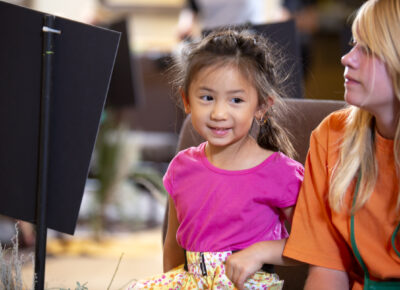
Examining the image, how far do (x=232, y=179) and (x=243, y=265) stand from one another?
0.17 m

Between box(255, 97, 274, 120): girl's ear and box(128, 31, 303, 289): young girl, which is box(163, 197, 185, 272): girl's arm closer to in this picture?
box(128, 31, 303, 289): young girl

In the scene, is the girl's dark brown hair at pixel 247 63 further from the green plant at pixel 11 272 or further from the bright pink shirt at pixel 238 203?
the green plant at pixel 11 272

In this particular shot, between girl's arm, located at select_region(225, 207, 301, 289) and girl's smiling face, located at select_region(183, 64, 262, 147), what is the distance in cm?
20

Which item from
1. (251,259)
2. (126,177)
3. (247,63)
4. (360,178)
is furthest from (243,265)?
(126,177)

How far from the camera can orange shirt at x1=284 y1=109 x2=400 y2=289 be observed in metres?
1.11

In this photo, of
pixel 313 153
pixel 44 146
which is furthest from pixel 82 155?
pixel 313 153

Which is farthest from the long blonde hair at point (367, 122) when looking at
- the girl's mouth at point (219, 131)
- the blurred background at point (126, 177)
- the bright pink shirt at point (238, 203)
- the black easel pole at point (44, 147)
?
the blurred background at point (126, 177)

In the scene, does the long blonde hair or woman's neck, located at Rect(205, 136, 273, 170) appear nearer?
the long blonde hair

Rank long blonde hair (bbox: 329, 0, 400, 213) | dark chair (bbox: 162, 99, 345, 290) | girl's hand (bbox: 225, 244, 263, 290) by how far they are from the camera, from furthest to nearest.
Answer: dark chair (bbox: 162, 99, 345, 290) → girl's hand (bbox: 225, 244, 263, 290) → long blonde hair (bbox: 329, 0, 400, 213)

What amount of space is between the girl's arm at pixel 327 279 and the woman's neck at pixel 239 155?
0.75 ft

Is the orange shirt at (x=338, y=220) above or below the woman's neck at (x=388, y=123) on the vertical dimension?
below

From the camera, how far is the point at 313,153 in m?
1.21

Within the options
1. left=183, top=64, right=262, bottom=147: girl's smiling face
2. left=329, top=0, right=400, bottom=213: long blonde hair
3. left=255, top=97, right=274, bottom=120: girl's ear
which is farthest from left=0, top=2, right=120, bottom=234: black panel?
left=329, top=0, right=400, bottom=213: long blonde hair

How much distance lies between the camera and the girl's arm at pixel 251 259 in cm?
115
